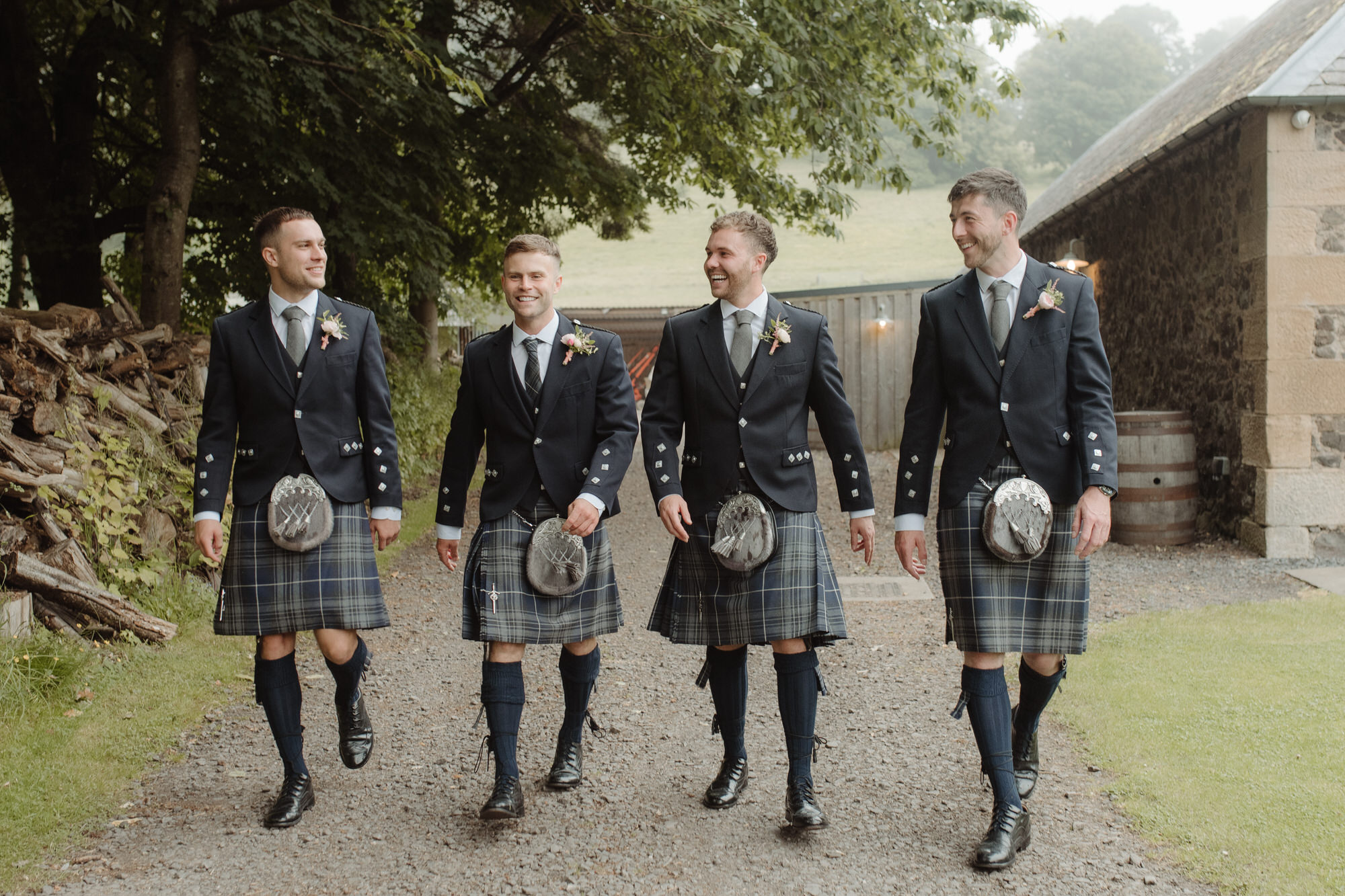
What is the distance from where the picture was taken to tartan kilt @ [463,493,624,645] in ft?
10.9

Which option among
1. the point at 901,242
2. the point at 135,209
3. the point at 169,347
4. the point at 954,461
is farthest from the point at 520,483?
the point at 901,242

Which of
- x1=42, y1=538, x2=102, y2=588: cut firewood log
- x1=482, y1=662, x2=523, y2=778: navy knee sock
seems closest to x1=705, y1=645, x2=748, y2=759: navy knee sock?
x1=482, y1=662, x2=523, y2=778: navy knee sock

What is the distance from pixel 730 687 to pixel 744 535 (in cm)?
57

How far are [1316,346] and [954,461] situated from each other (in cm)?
572

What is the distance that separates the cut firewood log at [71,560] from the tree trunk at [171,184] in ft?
10.3

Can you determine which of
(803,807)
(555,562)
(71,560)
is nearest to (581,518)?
(555,562)

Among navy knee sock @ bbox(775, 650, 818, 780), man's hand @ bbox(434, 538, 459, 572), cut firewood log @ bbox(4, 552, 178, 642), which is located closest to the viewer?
navy knee sock @ bbox(775, 650, 818, 780)

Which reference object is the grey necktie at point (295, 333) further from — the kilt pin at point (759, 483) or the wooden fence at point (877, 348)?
the wooden fence at point (877, 348)

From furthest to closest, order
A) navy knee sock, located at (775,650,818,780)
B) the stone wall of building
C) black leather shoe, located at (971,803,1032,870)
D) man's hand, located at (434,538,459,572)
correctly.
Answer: the stone wall of building, man's hand, located at (434,538,459,572), navy knee sock, located at (775,650,818,780), black leather shoe, located at (971,803,1032,870)

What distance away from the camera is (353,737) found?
141 inches

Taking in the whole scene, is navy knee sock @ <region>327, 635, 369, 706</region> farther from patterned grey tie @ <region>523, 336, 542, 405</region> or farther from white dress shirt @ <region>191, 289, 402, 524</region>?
patterned grey tie @ <region>523, 336, 542, 405</region>

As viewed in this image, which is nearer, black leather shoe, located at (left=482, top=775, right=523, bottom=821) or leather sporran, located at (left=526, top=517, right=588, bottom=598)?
black leather shoe, located at (left=482, top=775, right=523, bottom=821)

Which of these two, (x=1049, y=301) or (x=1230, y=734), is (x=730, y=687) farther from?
(x=1230, y=734)

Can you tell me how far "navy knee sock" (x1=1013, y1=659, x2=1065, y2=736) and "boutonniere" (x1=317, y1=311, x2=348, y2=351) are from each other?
2458 millimetres
